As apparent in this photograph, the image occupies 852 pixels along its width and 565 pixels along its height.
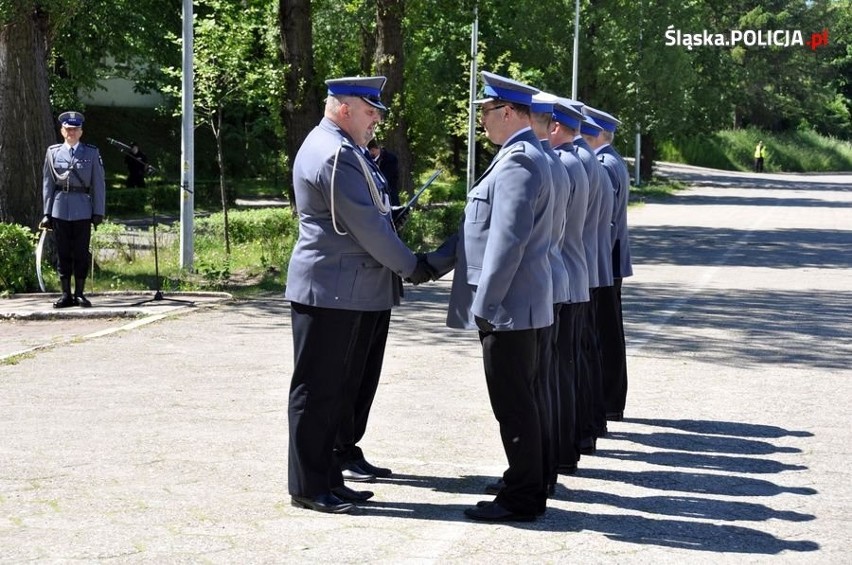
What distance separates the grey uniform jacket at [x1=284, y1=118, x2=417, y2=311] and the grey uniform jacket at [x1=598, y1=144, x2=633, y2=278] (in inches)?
100

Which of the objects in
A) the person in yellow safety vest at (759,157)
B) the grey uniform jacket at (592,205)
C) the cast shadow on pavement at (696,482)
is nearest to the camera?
the cast shadow on pavement at (696,482)

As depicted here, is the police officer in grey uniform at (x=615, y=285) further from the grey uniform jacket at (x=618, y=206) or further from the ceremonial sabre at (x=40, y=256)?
the ceremonial sabre at (x=40, y=256)

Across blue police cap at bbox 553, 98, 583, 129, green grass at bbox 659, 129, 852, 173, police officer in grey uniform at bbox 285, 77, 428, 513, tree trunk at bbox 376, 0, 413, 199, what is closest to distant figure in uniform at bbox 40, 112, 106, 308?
blue police cap at bbox 553, 98, 583, 129

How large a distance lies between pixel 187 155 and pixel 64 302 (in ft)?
16.0

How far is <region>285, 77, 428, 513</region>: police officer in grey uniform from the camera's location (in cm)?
678

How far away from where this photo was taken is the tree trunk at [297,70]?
2525cm

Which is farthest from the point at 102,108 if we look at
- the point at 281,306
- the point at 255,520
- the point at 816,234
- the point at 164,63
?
the point at 255,520

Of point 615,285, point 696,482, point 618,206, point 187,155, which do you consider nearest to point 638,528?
point 696,482

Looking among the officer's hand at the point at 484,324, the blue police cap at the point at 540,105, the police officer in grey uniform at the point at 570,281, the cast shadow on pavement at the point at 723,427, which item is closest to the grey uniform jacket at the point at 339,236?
the officer's hand at the point at 484,324

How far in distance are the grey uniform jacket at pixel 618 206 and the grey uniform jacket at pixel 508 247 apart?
2.47 meters

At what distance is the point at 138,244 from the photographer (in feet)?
71.0

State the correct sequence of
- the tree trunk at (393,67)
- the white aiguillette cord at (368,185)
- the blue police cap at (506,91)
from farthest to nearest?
the tree trunk at (393,67) < the white aiguillette cord at (368,185) < the blue police cap at (506,91)

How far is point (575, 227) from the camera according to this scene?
25.4 feet

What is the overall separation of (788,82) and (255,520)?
82691mm
